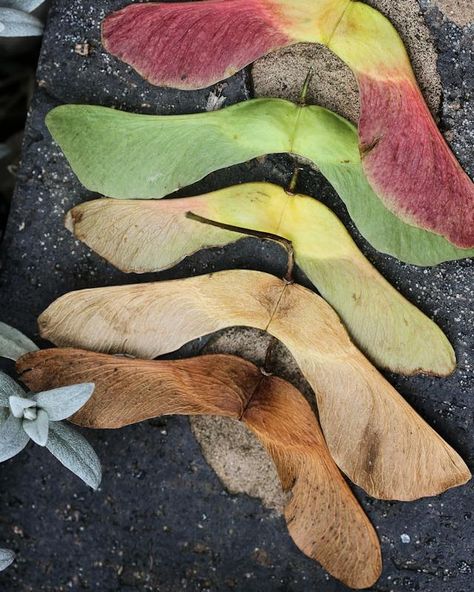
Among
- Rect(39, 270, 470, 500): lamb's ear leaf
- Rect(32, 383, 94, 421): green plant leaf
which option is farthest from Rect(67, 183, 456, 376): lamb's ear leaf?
Rect(32, 383, 94, 421): green plant leaf

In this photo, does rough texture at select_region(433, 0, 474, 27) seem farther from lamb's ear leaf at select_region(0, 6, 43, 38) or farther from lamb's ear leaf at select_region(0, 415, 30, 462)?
lamb's ear leaf at select_region(0, 415, 30, 462)

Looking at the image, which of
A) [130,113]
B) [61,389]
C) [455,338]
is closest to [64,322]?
[61,389]

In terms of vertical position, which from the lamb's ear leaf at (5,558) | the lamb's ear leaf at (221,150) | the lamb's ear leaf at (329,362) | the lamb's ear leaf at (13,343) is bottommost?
the lamb's ear leaf at (5,558)

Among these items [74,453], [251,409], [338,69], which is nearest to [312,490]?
[251,409]

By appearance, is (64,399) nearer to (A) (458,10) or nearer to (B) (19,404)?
(B) (19,404)

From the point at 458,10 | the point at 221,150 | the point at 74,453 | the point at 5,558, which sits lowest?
the point at 5,558

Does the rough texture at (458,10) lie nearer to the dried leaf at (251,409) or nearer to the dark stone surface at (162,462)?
the dark stone surface at (162,462)

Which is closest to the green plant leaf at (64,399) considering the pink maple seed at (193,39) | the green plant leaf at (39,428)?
the green plant leaf at (39,428)
